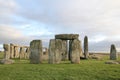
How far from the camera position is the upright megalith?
27.4m

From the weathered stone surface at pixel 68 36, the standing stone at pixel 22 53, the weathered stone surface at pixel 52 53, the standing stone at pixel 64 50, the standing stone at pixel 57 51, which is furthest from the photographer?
the standing stone at pixel 22 53

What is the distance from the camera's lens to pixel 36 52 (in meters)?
27.7

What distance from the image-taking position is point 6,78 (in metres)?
18.2

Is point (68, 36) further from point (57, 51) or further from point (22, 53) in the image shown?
point (22, 53)

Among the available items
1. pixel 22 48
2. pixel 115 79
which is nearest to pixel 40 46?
pixel 115 79

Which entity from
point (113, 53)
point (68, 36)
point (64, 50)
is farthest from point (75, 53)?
point (113, 53)

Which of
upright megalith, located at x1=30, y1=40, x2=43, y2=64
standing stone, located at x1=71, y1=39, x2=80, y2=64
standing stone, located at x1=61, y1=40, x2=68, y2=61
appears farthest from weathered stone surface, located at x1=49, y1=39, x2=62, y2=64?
standing stone, located at x1=61, y1=40, x2=68, y2=61

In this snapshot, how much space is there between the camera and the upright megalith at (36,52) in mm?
27406

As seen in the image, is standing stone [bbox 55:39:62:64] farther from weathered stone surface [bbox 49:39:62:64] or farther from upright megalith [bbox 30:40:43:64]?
upright megalith [bbox 30:40:43:64]

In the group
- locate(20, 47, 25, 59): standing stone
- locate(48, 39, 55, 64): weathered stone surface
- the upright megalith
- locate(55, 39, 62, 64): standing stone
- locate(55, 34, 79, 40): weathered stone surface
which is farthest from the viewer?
locate(20, 47, 25, 59): standing stone

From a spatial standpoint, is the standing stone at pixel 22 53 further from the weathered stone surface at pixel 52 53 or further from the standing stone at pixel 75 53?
the standing stone at pixel 75 53

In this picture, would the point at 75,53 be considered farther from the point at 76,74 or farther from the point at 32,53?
the point at 76,74

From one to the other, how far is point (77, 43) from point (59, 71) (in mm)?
8053

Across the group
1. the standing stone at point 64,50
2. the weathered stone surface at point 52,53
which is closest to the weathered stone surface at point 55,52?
the weathered stone surface at point 52,53
